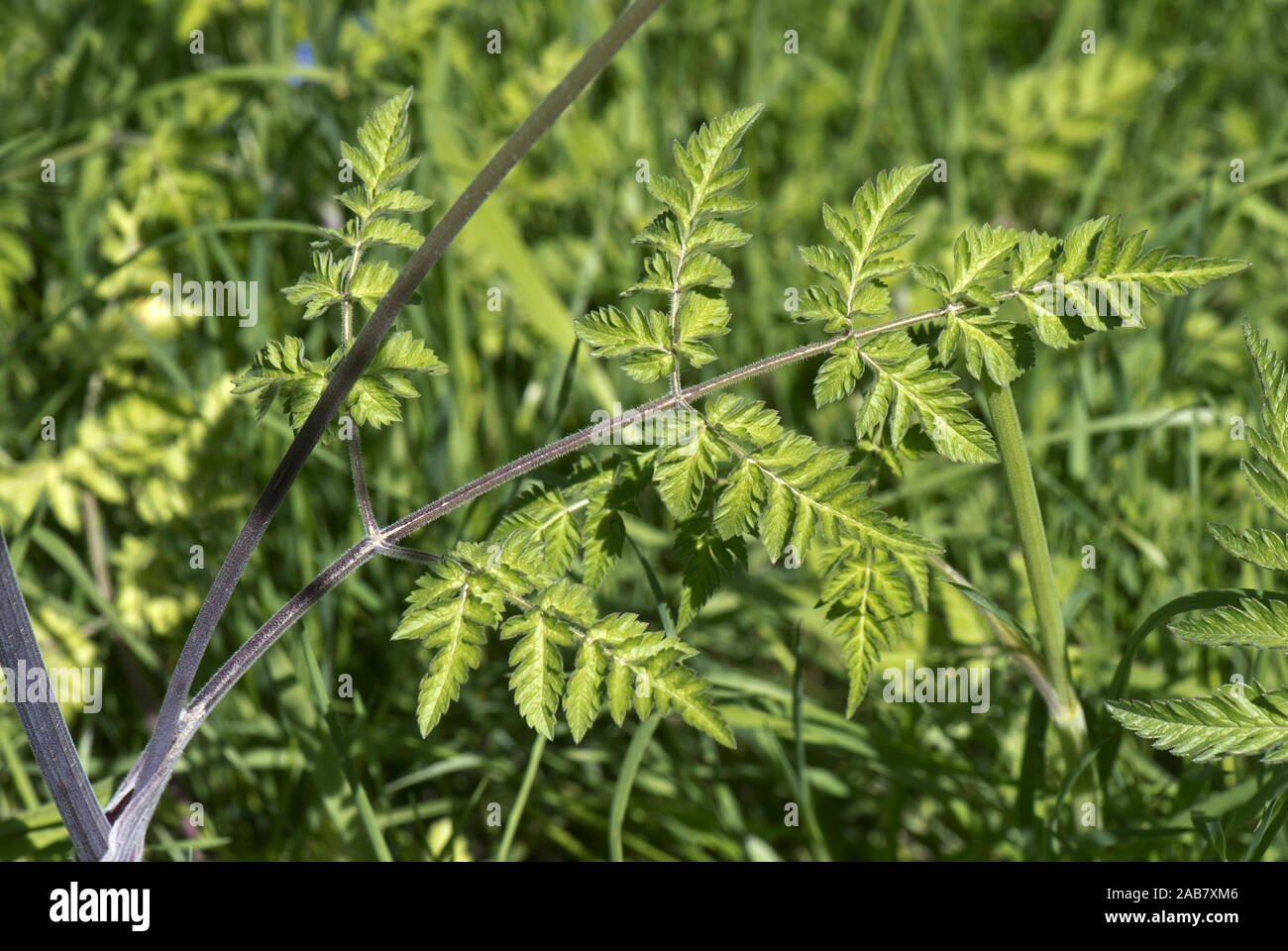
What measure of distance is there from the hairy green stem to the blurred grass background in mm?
80

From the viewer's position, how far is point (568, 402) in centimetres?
269

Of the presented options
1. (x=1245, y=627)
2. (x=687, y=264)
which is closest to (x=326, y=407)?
(x=687, y=264)

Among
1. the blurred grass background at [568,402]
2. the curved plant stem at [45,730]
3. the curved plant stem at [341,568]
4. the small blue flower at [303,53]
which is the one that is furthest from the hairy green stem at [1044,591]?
the small blue flower at [303,53]

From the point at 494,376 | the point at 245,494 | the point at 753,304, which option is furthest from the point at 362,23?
the point at 245,494

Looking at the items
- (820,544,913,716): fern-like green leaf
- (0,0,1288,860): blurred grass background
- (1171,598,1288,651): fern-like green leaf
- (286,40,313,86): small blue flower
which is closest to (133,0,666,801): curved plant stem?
(0,0,1288,860): blurred grass background

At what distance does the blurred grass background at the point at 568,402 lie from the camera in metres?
2.10

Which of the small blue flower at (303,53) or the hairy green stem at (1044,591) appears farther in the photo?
the small blue flower at (303,53)

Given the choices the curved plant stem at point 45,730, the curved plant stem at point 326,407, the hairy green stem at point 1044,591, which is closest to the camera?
the curved plant stem at point 326,407

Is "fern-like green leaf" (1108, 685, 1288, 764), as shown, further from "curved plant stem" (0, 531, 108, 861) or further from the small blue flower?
the small blue flower

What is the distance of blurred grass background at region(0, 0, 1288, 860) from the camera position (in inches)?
82.7

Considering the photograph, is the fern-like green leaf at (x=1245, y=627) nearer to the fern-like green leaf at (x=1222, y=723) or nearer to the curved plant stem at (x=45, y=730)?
the fern-like green leaf at (x=1222, y=723)

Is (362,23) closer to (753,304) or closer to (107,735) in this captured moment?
(753,304)

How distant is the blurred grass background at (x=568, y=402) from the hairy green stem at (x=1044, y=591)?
80mm
